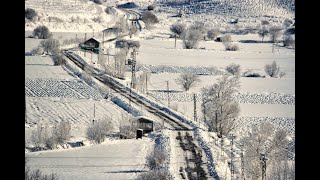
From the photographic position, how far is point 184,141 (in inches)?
503

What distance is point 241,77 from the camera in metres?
24.8

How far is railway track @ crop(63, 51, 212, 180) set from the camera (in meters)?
9.91

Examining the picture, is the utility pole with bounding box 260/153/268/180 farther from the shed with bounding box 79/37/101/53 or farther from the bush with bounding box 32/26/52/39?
the bush with bounding box 32/26/52/39

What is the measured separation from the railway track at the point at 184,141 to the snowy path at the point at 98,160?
31.2 inches

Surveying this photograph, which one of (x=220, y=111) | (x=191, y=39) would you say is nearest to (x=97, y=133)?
(x=220, y=111)

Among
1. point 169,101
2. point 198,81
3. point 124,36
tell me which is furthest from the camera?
point 124,36

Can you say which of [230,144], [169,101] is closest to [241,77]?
[169,101]

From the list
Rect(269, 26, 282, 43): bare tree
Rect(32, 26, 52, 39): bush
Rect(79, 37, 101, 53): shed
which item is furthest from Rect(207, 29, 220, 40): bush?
Rect(32, 26, 52, 39): bush

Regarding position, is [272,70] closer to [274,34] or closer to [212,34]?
[274,34]

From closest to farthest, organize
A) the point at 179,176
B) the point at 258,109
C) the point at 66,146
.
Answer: the point at 179,176 < the point at 66,146 < the point at 258,109

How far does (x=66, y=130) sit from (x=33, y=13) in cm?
3615

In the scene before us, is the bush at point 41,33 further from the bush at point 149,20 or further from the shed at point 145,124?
the shed at point 145,124

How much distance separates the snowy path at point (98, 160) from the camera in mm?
9719
